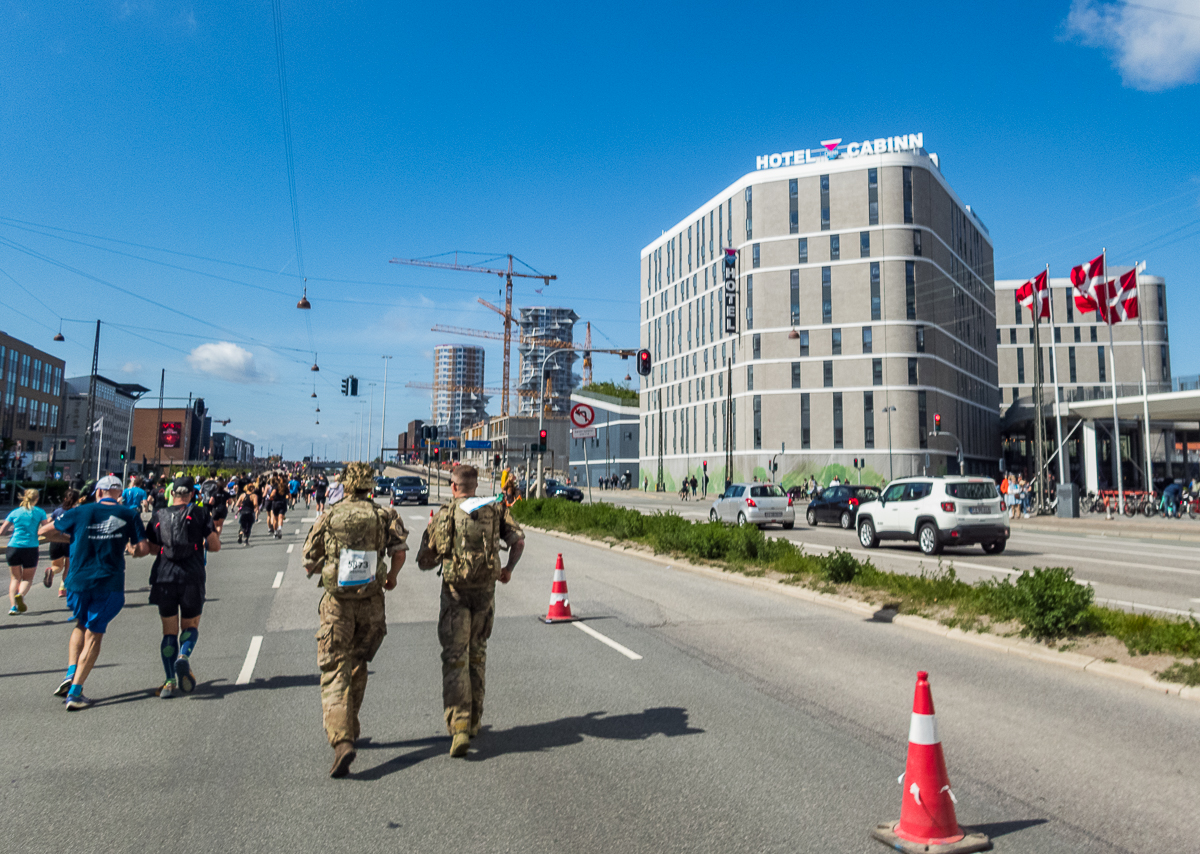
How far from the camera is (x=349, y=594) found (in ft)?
17.3

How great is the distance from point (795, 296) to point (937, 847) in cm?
7235

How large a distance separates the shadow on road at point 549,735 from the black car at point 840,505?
23.0 meters

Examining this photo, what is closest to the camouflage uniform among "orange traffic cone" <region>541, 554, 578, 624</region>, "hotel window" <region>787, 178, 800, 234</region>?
"orange traffic cone" <region>541, 554, 578, 624</region>

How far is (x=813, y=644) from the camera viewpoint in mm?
8938

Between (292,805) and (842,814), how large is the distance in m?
3.02

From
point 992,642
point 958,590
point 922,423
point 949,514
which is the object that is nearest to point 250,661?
point 992,642

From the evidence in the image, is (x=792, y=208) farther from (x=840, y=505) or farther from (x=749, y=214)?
(x=840, y=505)

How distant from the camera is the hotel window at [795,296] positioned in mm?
72938

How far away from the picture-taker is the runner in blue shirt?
6613mm

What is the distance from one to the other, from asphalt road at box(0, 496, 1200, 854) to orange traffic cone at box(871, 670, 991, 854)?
16cm

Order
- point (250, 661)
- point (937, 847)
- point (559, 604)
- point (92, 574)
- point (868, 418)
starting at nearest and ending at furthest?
1. point (937, 847)
2. point (92, 574)
3. point (250, 661)
4. point (559, 604)
5. point (868, 418)

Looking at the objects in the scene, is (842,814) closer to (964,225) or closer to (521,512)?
(521,512)

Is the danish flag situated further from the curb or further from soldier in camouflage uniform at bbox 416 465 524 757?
soldier in camouflage uniform at bbox 416 465 524 757

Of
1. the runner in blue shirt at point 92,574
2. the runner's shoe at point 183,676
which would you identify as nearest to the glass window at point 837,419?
the runner's shoe at point 183,676
